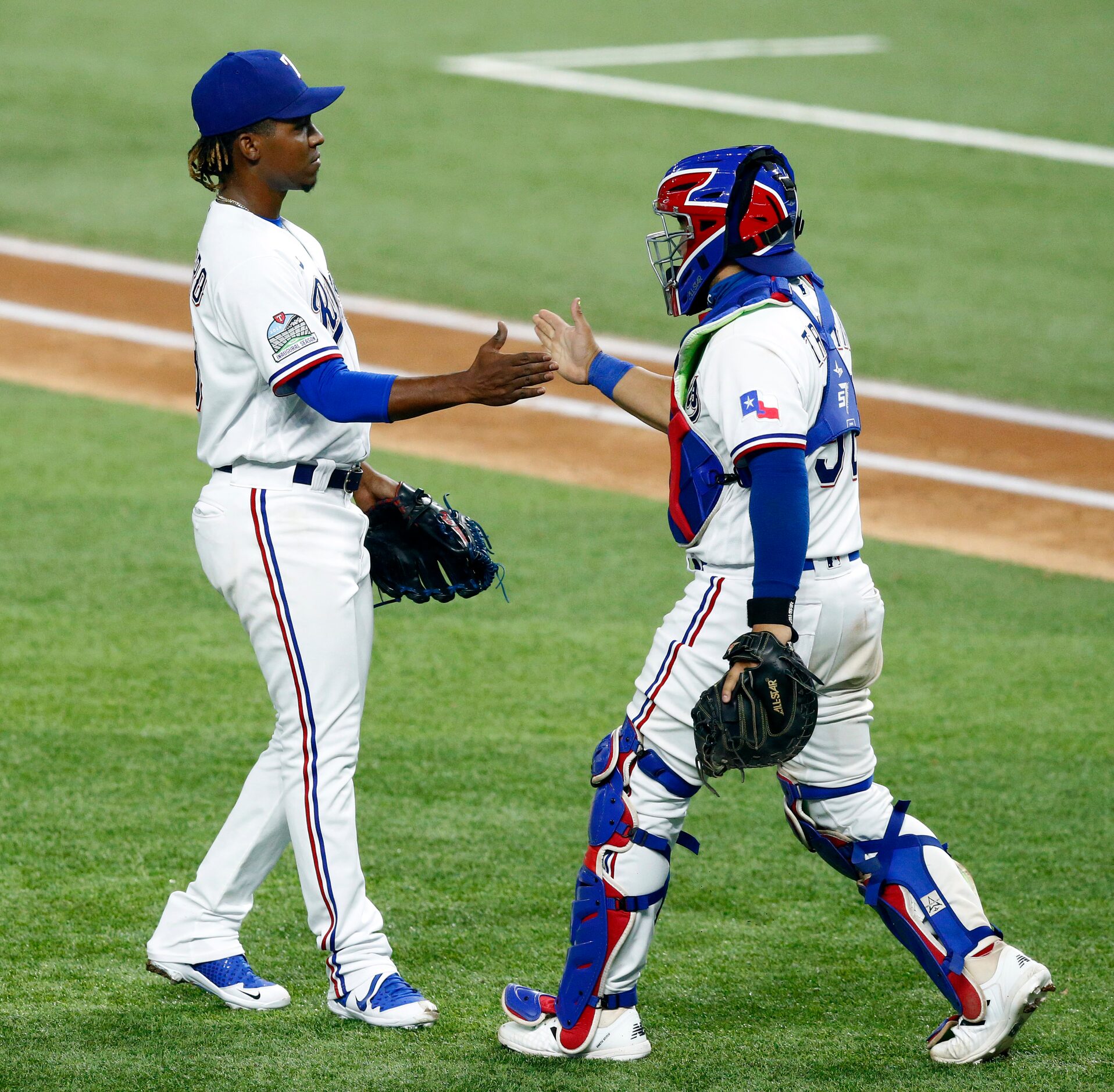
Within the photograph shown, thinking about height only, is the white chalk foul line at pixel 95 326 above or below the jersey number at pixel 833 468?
below

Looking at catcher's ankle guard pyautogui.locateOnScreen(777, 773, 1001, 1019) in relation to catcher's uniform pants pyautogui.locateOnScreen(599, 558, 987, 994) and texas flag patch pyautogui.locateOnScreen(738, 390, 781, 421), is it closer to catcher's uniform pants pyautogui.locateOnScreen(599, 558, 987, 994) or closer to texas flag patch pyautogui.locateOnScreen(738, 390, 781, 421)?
catcher's uniform pants pyautogui.locateOnScreen(599, 558, 987, 994)

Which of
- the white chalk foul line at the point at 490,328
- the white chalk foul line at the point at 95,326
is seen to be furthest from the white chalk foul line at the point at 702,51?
the white chalk foul line at the point at 95,326

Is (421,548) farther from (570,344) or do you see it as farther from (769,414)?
(769,414)

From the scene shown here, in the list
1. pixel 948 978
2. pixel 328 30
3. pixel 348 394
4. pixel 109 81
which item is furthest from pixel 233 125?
pixel 328 30

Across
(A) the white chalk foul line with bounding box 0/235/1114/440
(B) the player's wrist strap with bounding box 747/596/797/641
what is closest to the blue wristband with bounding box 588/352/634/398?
(B) the player's wrist strap with bounding box 747/596/797/641

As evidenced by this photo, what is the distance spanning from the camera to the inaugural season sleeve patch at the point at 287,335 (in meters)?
3.81

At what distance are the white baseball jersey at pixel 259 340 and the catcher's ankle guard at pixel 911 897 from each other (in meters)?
1.38

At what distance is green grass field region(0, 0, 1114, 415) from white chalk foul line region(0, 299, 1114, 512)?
1382 mm

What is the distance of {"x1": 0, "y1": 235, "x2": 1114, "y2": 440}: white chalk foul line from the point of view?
398 inches

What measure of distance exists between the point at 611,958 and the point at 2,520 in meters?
5.05

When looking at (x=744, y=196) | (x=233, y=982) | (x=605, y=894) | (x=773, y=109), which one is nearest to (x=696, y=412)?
(x=744, y=196)

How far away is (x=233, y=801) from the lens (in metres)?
5.41

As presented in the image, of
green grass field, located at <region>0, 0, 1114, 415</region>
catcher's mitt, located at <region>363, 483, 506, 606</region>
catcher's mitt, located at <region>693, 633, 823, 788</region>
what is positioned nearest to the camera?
catcher's mitt, located at <region>693, 633, 823, 788</region>

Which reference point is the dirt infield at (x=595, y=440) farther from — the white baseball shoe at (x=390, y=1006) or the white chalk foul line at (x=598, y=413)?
the white baseball shoe at (x=390, y=1006)
